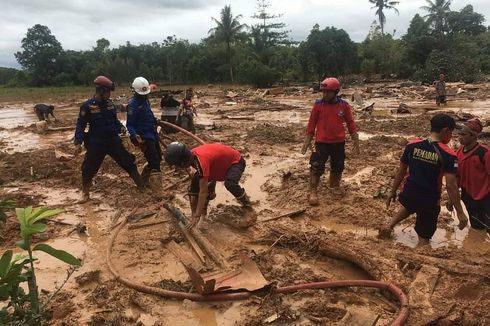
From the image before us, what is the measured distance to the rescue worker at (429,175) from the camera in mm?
4031

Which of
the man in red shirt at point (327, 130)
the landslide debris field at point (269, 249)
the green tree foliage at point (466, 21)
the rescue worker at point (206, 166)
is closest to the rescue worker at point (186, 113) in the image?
the landslide debris field at point (269, 249)

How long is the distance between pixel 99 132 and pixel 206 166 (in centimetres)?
235

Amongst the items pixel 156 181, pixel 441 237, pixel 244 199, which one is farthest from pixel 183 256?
pixel 441 237

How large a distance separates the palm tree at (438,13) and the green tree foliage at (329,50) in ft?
29.2

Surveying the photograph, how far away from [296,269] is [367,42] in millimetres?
44686

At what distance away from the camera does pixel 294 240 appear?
470 cm

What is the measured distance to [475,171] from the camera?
14.7 feet

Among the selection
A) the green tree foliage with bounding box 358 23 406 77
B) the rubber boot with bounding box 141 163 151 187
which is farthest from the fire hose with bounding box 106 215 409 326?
the green tree foliage with bounding box 358 23 406 77

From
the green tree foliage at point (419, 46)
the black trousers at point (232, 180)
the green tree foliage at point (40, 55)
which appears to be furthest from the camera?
the green tree foliage at point (40, 55)

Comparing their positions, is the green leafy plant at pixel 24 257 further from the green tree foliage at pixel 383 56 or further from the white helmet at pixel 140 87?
the green tree foliage at pixel 383 56

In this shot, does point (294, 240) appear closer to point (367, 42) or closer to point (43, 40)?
point (367, 42)

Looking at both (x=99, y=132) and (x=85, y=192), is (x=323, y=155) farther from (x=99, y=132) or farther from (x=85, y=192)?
(x=85, y=192)

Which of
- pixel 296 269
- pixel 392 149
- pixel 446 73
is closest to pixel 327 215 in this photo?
pixel 296 269

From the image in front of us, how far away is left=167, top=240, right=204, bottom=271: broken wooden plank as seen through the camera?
4320mm
